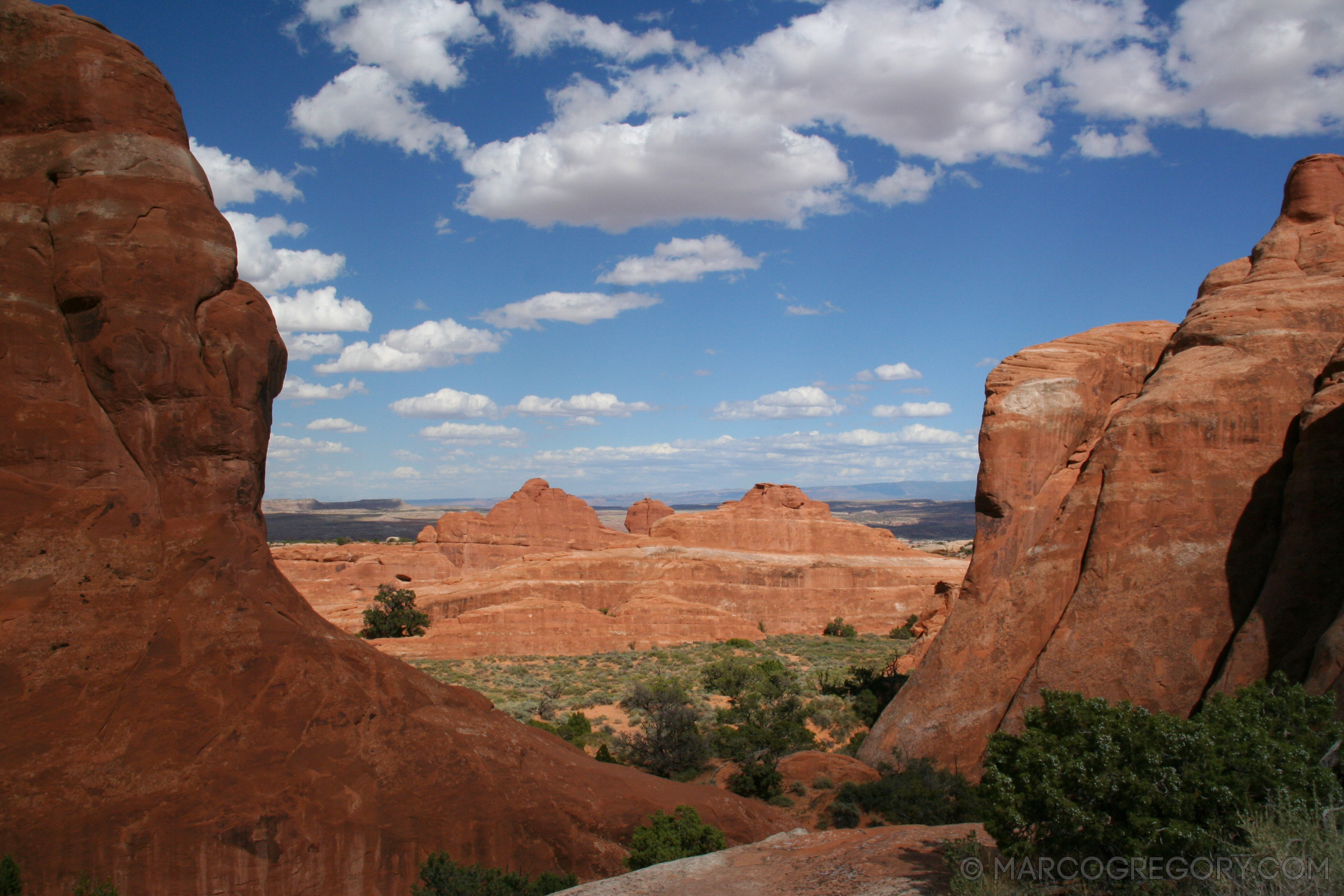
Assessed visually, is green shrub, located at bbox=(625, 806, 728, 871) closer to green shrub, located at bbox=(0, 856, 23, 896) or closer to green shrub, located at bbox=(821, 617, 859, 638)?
green shrub, located at bbox=(0, 856, 23, 896)

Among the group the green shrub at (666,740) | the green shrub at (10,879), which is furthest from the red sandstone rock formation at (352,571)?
the green shrub at (10,879)

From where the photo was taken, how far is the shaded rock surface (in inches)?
344

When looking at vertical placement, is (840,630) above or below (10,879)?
below

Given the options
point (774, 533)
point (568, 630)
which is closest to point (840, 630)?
point (774, 533)

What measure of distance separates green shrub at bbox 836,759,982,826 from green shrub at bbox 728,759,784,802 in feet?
3.81

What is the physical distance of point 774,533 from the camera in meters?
57.2

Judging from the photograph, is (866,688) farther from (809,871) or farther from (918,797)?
(809,871)

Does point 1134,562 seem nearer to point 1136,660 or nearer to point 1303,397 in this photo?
point 1136,660

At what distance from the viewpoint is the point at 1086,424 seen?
1767cm

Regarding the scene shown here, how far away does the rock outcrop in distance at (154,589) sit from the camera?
7.94 metres

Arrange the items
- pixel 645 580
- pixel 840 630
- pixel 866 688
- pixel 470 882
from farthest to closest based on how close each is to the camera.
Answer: pixel 645 580
pixel 840 630
pixel 866 688
pixel 470 882

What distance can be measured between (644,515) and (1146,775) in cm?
7228

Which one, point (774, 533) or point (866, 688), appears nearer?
point (866, 688)

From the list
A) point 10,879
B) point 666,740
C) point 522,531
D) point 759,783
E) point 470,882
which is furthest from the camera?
point 522,531
